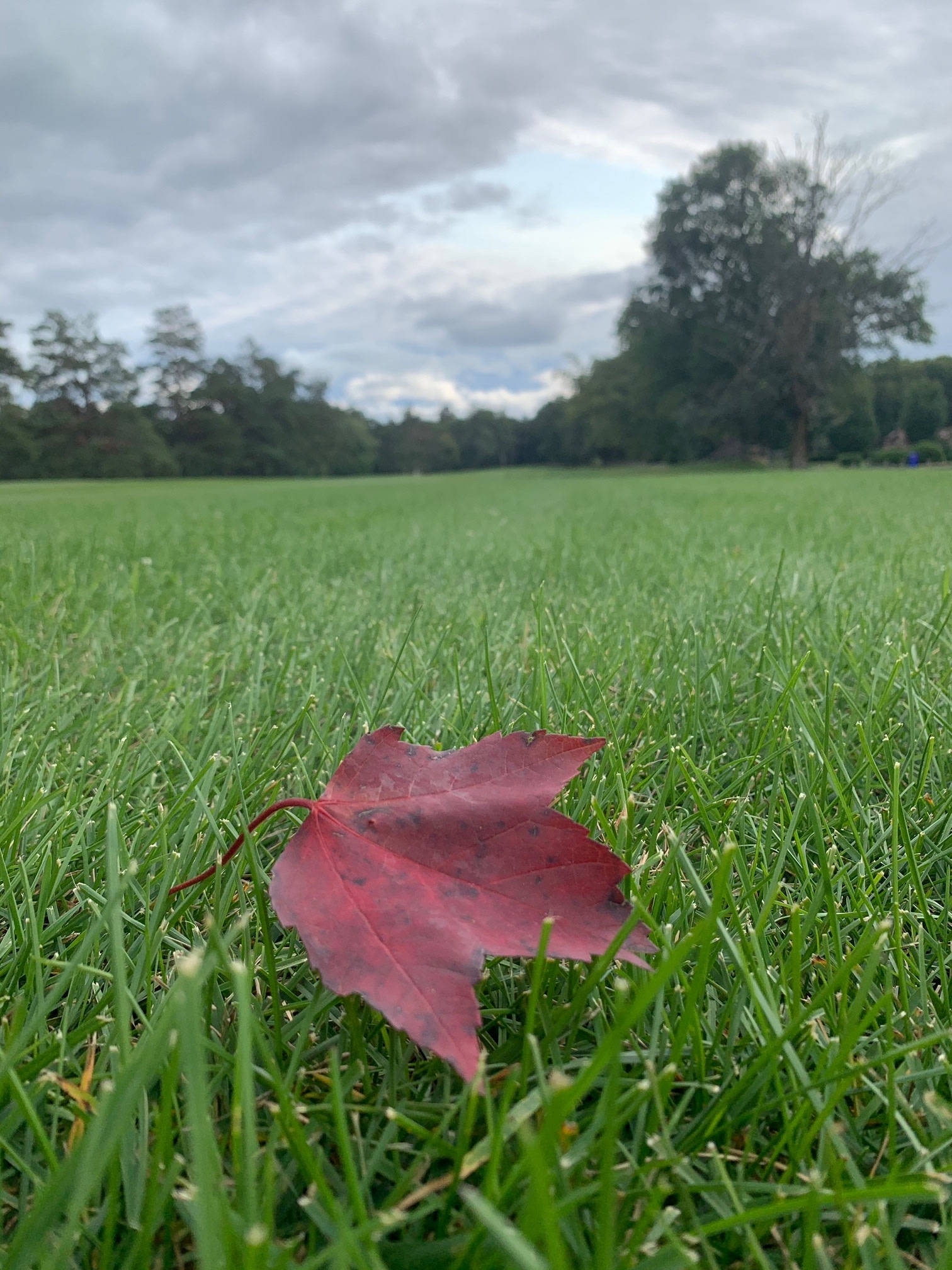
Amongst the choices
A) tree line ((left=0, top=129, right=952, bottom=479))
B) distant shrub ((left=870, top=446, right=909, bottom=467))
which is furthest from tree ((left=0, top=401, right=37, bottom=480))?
distant shrub ((left=870, top=446, right=909, bottom=467))

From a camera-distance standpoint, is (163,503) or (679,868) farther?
(163,503)

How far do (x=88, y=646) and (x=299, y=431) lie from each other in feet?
201

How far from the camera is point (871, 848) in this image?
0.83m

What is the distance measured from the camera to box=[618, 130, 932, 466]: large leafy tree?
87.6 feet

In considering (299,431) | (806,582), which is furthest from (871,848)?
(299,431)

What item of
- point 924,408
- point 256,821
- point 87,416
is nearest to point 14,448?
point 87,416

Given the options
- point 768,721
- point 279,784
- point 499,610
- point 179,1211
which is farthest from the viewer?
point 499,610

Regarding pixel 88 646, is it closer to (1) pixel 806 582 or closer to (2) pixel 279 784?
(2) pixel 279 784

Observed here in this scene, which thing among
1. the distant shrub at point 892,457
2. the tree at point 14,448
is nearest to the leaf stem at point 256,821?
the distant shrub at point 892,457

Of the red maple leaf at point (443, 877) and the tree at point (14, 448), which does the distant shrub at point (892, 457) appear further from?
the tree at point (14, 448)

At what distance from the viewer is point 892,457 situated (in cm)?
3997

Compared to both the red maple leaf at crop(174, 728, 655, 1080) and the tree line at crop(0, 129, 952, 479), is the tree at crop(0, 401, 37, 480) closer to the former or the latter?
the tree line at crop(0, 129, 952, 479)

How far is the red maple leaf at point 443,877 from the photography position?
50cm

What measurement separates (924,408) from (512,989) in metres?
57.1
